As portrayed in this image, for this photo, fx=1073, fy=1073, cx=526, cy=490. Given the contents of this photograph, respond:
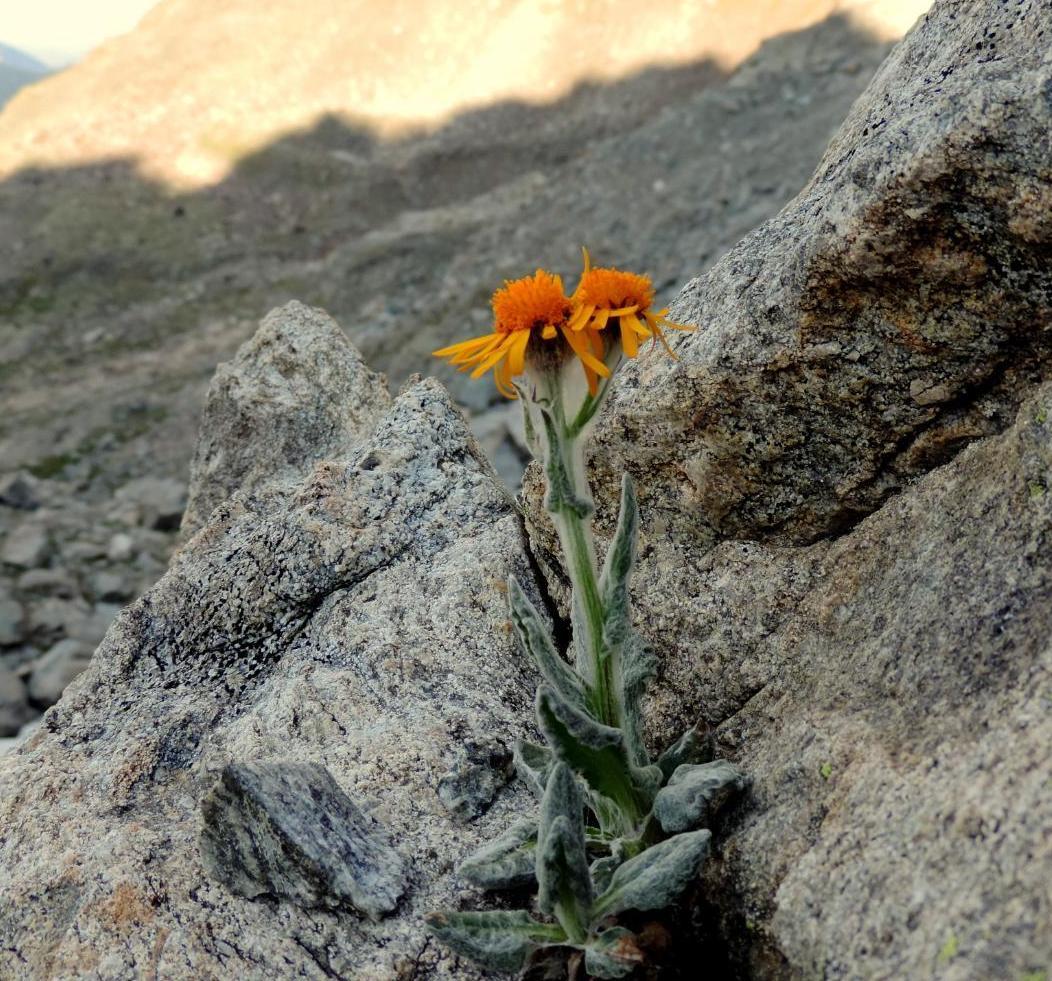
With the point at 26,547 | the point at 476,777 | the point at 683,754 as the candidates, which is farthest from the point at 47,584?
the point at 683,754

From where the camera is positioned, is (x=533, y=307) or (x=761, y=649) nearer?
(x=533, y=307)

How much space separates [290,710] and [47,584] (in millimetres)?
11759

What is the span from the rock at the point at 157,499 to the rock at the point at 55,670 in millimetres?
4683

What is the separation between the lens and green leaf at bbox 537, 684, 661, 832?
3359mm

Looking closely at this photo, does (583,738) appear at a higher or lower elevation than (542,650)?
lower

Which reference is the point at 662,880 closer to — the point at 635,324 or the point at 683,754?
the point at 683,754

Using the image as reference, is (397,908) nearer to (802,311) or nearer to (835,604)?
(835,604)

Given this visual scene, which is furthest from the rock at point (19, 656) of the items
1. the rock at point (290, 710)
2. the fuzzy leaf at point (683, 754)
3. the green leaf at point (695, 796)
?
the green leaf at point (695, 796)

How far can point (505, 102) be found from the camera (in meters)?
34.3

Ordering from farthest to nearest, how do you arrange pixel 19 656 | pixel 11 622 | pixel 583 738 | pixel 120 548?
pixel 120 548 < pixel 11 622 < pixel 19 656 < pixel 583 738

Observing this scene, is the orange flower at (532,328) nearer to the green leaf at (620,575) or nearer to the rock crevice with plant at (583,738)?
the rock crevice with plant at (583,738)

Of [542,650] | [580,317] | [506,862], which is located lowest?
[506,862]

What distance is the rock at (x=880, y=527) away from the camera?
2.90 meters

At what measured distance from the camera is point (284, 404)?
6.93m
